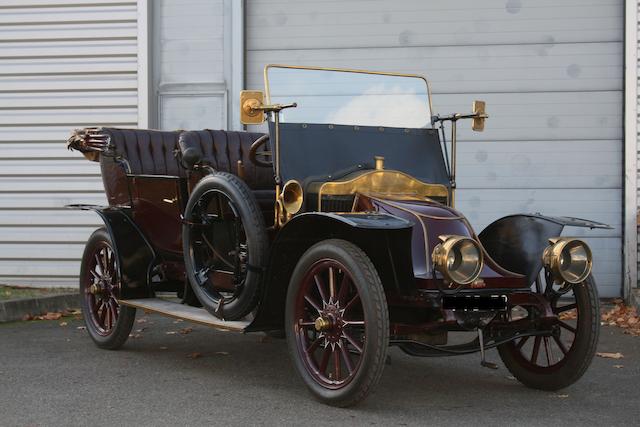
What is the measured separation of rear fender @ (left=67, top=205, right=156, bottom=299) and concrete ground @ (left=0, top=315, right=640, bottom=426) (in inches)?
17.6

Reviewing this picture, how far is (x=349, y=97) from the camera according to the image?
18.7ft

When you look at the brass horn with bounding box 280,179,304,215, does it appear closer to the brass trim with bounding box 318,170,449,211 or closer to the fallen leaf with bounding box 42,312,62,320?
the brass trim with bounding box 318,170,449,211

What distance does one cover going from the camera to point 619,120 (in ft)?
30.1

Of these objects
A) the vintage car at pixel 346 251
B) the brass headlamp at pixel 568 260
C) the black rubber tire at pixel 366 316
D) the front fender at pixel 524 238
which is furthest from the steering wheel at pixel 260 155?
the brass headlamp at pixel 568 260

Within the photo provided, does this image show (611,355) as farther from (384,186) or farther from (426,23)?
(426,23)

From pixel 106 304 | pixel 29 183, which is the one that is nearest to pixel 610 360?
pixel 106 304

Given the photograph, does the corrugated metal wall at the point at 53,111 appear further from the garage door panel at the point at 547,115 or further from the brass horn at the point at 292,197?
the brass horn at the point at 292,197

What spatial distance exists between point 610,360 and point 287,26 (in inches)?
208

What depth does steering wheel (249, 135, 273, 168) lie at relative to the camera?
5.59m

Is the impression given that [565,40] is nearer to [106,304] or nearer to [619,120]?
[619,120]

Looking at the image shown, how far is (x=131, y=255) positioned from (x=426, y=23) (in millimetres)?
4587

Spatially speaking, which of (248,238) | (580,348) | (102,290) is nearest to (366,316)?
(248,238)

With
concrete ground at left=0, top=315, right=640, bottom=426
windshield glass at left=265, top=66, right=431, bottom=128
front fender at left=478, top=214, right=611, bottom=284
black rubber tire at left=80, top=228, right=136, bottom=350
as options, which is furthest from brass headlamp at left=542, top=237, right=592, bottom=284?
black rubber tire at left=80, top=228, right=136, bottom=350

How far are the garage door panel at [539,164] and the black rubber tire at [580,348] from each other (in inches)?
176
